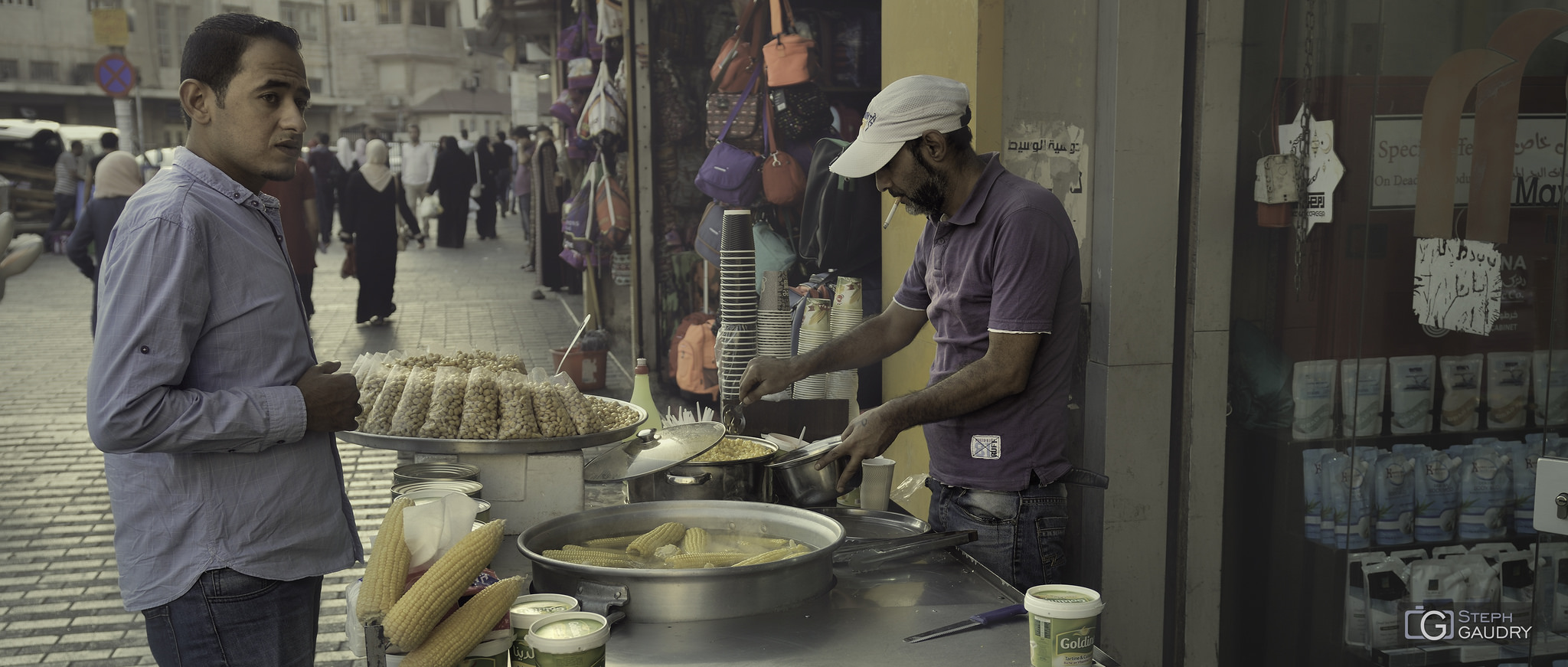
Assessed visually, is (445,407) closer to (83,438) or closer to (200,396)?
(200,396)

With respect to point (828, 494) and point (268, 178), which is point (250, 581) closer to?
point (268, 178)

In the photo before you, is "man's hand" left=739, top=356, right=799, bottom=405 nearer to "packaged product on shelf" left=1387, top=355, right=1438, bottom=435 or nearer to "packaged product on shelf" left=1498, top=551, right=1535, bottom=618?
"packaged product on shelf" left=1387, top=355, right=1438, bottom=435

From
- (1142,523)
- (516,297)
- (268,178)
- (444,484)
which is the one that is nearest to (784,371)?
(444,484)

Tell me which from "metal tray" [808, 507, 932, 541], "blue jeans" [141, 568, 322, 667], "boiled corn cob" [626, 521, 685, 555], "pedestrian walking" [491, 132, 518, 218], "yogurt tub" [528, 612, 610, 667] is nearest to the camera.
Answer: "yogurt tub" [528, 612, 610, 667]

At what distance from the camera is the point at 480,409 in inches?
115

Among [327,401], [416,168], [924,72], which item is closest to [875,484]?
[327,401]

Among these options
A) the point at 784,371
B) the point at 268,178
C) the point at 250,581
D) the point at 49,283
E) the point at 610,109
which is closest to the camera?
the point at 250,581

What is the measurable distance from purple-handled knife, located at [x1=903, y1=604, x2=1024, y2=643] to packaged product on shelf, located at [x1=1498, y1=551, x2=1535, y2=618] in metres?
1.81

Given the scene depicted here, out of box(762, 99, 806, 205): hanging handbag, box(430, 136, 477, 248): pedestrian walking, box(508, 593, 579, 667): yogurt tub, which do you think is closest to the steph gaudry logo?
box(508, 593, 579, 667): yogurt tub

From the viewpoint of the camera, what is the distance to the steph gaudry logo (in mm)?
3125

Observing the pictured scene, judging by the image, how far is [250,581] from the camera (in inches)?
76.7

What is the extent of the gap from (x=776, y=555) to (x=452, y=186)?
20.7 m

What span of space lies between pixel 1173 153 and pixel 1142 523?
4.56 ft

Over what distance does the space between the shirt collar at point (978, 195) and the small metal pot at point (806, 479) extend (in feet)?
2.18
